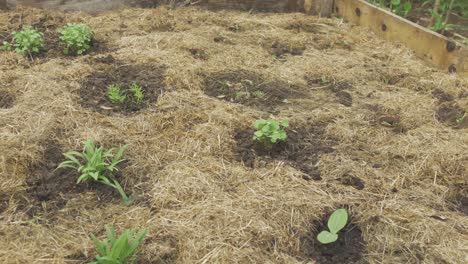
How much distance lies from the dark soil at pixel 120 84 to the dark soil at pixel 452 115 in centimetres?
202

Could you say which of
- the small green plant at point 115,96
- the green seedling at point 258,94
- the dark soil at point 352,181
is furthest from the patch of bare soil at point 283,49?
the dark soil at point 352,181

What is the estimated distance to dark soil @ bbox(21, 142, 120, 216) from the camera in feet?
6.58

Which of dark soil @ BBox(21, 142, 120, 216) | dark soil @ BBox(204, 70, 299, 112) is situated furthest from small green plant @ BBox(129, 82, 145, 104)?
dark soil @ BBox(21, 142, 120, 216)

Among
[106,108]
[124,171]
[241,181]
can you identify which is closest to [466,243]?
[241,181]

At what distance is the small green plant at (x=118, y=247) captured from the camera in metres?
1.65

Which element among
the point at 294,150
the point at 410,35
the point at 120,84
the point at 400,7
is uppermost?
the point at 400,7

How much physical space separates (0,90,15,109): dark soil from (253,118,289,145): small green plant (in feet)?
5.47

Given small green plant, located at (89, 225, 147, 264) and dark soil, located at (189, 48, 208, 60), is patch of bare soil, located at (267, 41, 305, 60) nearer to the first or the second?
dark soil, located at (189, 48, 208, 60)

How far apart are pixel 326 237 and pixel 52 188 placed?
1.39 metres

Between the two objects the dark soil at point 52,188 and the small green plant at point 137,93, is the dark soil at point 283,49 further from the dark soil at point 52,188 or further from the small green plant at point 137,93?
the dark soil at point 52,188

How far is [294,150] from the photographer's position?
250 centimetres

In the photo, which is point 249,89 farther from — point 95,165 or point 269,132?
point 95,165

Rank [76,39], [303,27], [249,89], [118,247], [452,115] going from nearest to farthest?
[118,247], [452,115], [249,89], [76,39], [303,27]

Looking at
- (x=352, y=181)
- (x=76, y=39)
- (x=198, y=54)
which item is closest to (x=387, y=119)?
(x=352, y=181)
